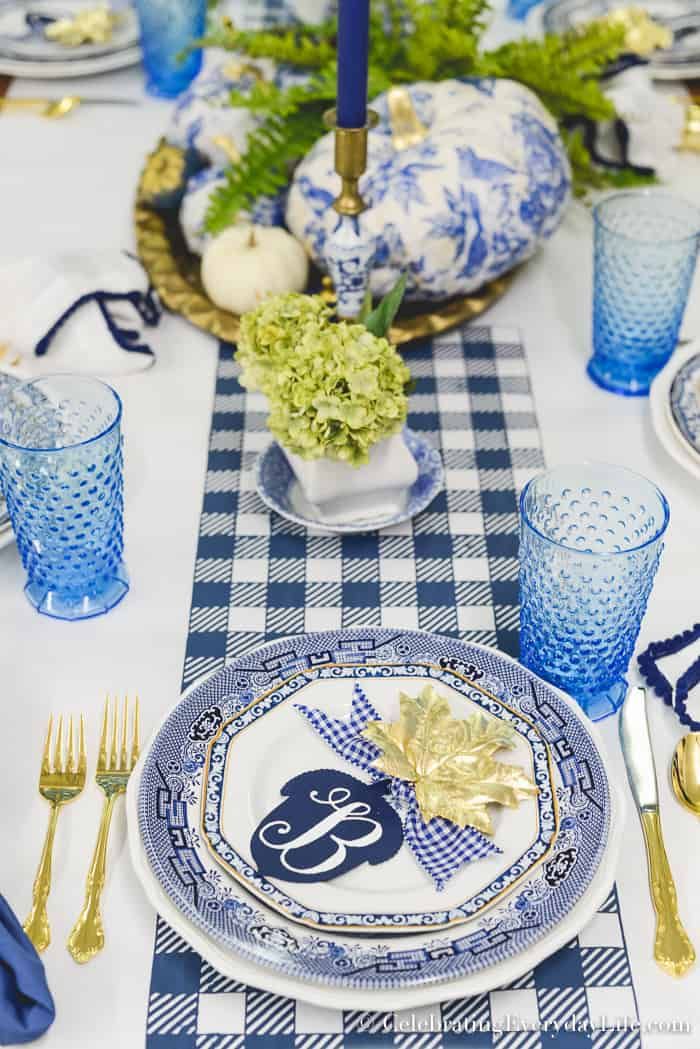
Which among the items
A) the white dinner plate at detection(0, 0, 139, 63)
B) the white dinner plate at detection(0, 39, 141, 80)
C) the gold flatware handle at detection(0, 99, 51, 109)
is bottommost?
the gold flatware handle at detection(0, 99, 51, 109)

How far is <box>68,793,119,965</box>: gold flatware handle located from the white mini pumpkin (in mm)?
748

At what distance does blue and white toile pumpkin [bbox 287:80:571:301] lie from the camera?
55.6 inches

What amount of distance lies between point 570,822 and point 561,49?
1.23 meters

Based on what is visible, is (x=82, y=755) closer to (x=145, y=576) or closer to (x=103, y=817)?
(x=103, y=817)

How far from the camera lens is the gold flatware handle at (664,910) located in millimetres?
816

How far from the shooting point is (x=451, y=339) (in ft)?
4.88

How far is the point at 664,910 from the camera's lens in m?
0.84

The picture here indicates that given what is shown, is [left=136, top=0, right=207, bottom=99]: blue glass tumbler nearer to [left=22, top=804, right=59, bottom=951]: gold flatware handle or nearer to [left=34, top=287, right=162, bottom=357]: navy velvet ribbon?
[left=34, top=287, right=162, bottom=357]: navy velvet ribbon

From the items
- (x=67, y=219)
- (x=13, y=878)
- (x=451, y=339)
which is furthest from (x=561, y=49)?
(x=13, y=878)

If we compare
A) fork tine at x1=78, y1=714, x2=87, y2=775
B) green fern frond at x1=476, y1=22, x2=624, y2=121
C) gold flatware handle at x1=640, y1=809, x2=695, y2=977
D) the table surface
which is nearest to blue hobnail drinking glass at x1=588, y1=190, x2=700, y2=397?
the table surface

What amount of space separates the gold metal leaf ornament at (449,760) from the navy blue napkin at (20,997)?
0.93 feet

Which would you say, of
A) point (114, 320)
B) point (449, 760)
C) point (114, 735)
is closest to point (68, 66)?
point (114, 320)

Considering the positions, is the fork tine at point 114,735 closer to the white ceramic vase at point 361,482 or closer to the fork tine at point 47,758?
the fork tine at point 47,758

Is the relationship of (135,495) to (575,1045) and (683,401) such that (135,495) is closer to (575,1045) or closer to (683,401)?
(683,401)
